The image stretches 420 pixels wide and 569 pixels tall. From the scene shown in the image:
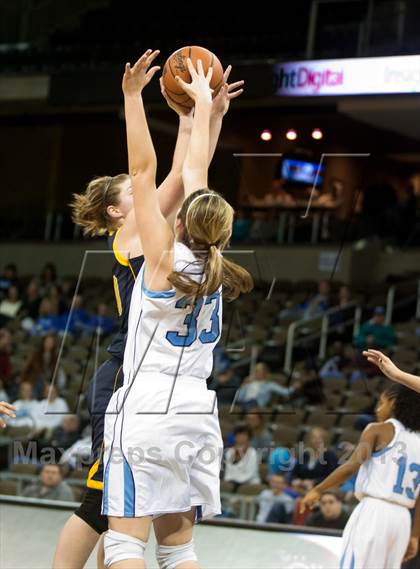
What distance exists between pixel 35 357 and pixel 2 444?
1.87m

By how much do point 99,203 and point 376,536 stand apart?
72.1 inches

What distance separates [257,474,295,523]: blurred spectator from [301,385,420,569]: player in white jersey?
3257 millimetres

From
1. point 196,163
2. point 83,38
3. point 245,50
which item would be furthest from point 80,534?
point 83,38

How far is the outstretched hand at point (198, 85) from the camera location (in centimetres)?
346

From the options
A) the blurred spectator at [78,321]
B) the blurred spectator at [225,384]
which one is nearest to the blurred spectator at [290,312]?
the blurred spectator at [225,384]

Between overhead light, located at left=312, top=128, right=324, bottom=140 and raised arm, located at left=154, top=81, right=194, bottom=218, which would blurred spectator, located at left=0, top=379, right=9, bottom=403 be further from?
raised arm, located at left=154, top=81, right=194, bottom=218

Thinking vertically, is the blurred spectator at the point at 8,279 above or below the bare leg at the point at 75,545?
above

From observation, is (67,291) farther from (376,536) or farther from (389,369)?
(389,369)

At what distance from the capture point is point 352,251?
1418 cm

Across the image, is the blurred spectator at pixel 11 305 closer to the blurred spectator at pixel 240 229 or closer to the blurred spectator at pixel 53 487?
the blurred spectator at pixel 240 229

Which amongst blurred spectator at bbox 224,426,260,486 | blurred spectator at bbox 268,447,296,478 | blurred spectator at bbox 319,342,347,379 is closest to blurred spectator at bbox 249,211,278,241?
blurred spectator at bbox 319,342,347,379

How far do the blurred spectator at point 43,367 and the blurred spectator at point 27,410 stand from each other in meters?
0.45

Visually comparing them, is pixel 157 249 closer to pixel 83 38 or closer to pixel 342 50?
pixel 342 50

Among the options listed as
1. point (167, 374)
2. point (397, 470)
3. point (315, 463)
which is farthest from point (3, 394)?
point (167, 374)
